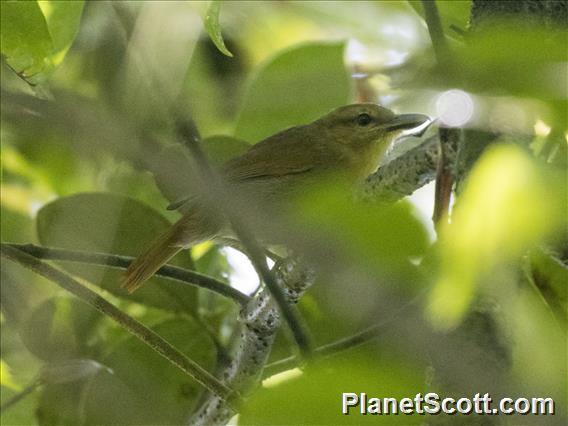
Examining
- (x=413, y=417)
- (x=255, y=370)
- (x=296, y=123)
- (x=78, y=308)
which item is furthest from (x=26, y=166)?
(x=413, y=417)

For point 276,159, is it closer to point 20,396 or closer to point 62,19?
point 20,396

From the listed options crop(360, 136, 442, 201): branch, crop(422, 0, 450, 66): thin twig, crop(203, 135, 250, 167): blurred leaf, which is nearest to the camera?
crop(422, 0, 450, 66): thin twig

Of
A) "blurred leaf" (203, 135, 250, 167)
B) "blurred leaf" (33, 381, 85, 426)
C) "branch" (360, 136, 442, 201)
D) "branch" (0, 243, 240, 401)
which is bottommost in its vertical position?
"branch" (0, 243, 240, 401)

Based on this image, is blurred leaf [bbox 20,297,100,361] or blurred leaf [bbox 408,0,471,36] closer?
blurred leaf [bbox 408,0,471,36]

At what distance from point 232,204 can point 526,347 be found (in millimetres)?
347

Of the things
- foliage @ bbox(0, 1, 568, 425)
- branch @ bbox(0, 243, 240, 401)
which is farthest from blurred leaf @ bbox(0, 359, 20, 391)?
branch @ bbox(0, 243, 240, 401)

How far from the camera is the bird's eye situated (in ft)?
13.4

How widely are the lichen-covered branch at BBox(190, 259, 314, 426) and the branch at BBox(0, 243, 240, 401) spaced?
0.24 m

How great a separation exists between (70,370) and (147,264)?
43 cm

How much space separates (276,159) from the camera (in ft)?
12.5

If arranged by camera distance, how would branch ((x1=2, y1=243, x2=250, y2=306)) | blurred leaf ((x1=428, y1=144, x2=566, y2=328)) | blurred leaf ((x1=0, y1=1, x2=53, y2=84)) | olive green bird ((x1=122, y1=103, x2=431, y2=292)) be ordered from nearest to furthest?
blurred leaf ((x1=428, y1=144, x2=566, y2=328))
blurred leaf ((x1=0, y1=1, x2=53, y2=84))
branch ((x1=2, y1=243, x2=250, y2=306))
olive green bird ((x1=122, y1=103, x2=431, y2=292))

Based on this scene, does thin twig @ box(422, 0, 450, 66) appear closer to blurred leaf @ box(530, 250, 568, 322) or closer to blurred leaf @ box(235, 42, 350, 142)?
blurred leaf @ box(530, 250, 568, 322)

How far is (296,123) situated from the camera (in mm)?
2898

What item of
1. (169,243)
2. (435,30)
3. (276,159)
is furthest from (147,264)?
(435,30)
